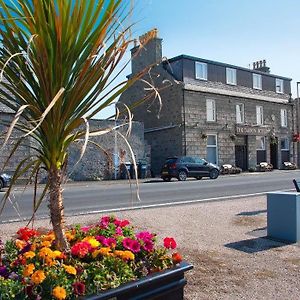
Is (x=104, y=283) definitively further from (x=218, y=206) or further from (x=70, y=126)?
(x=218, y=206)

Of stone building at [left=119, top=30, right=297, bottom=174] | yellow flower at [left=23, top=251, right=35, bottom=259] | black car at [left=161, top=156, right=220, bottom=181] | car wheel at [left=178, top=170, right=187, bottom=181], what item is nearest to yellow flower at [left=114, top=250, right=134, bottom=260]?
yellow flower at [left=23, top=251, right=35, bottom=259]

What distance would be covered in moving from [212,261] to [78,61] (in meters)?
3.26

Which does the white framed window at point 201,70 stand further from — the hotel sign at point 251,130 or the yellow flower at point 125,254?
the yellow flower at point 125,254

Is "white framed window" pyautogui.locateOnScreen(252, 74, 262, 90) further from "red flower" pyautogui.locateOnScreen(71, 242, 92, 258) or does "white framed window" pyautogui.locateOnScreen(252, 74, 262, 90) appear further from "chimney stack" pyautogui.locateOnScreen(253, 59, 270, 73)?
"red flower" pyautogui.locateOnScreen(71, 242, 92, 258)

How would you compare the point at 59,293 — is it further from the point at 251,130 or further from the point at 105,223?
the point at 251,130

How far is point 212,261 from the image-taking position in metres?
4.86

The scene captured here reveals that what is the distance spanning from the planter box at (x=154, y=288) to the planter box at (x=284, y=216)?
11.9 ft

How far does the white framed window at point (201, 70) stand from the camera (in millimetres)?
30438

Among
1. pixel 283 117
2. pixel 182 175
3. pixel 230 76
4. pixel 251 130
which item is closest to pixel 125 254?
pixel 182 175

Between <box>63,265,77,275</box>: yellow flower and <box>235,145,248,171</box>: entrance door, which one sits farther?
<box>235,145,248,171</box>: entrance door

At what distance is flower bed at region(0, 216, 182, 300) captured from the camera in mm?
2266

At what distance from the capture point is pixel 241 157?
3362 cm

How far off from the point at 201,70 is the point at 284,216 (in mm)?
25850

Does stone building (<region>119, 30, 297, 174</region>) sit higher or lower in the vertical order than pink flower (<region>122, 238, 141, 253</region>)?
higher
